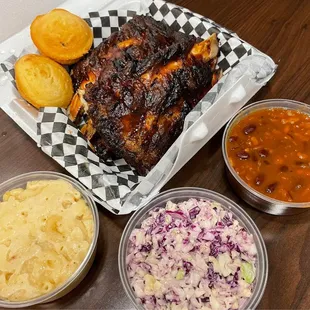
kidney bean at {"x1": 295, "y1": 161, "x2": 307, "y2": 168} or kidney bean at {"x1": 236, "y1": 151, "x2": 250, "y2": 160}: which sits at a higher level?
kidney bean at {"x1": 236, "y1": 151, "x2": 250, "y2": 160}

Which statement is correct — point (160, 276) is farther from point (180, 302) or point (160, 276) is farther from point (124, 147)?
point (124, 147)

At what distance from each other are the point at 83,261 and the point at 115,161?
52cm

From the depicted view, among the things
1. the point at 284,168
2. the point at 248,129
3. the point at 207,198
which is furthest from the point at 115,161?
the point at 284,168

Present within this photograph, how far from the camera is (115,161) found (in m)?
1.69

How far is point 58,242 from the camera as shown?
1.31 meters

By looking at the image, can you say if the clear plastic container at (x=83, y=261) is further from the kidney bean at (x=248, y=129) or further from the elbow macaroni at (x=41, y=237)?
the kidney bean at (x=248, y=129)

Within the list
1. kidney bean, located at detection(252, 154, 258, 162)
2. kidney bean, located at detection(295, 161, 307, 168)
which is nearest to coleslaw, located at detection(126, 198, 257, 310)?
kidney bean, located at detection(252, 154, 258, 162)

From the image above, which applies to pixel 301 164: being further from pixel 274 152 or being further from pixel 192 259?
pixel 192 259

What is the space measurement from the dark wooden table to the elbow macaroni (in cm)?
15

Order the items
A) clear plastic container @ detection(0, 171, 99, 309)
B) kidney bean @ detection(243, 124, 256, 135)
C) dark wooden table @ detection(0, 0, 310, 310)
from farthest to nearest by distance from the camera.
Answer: kidney bean @ detection(243, 124, 256, 135)
dark wooden table @ detection(0, 0, 310, 310)
clear plastic container @ detection(0, 171, 99, 309)

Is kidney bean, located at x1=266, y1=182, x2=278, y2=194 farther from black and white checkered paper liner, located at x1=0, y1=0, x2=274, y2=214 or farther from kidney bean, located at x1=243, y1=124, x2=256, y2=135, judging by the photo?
black and white checkered paper liner, located at x1=0, y1=0, x2=274, y2=214

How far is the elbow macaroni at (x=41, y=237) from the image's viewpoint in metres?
1.25

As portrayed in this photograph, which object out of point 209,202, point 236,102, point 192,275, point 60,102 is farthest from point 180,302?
point 60,102

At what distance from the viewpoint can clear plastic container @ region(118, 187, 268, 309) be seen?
1.26 m
